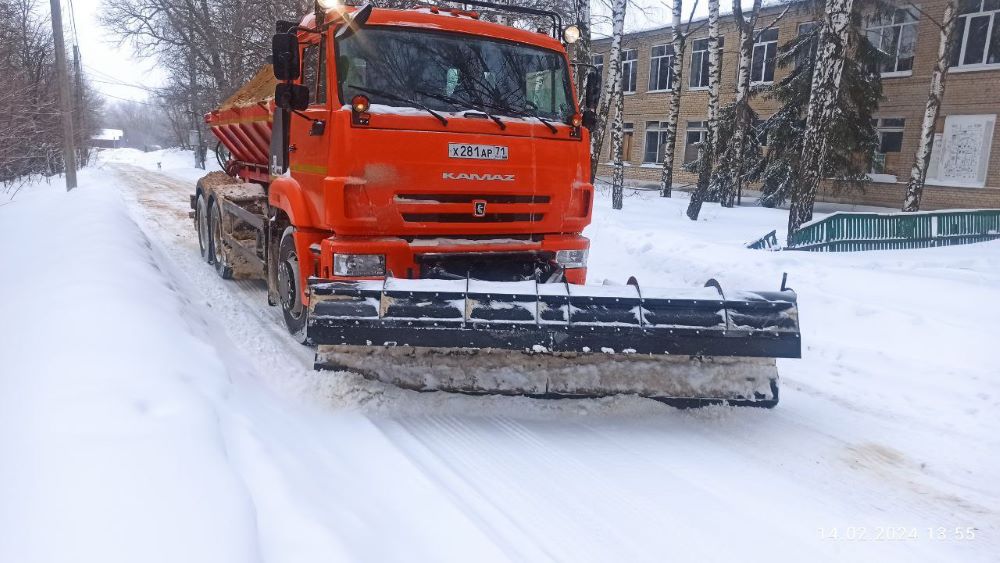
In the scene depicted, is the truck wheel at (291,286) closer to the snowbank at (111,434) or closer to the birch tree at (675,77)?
the snowbank at (111,434)

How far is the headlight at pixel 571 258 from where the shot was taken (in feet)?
17.4

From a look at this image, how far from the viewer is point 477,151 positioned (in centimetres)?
473

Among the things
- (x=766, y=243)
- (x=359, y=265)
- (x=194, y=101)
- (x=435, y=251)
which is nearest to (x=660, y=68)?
(x=766, y=243)

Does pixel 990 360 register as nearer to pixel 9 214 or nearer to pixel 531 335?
pixel 531 335

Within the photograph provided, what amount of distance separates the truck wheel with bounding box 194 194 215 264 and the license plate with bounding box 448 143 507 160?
5.76 metres

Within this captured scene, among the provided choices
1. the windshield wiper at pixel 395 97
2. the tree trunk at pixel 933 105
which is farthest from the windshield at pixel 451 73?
the tree trunk at pixel 933 105

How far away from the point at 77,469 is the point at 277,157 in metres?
4.08

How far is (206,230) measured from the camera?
9.35 metres

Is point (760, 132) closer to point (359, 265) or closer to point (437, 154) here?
point (437, 154)

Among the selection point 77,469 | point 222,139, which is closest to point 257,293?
point 222,139

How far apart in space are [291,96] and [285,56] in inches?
11.9

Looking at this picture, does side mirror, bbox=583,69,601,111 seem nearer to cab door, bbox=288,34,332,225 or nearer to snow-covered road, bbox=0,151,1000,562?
cab door, bbox=288,34,332,225

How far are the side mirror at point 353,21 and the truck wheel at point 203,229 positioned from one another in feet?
17.5

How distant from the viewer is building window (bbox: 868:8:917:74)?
22.2 m
